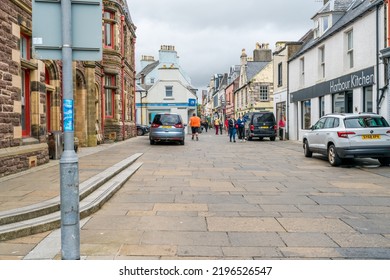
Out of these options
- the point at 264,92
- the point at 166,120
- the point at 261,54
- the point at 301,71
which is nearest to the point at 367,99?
the point at 301,71

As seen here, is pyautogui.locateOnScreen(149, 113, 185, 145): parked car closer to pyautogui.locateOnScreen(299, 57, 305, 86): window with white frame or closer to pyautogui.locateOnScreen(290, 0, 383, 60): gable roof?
pyautogui.locateOnScreen(299, 57, 305, 86): window with white frame

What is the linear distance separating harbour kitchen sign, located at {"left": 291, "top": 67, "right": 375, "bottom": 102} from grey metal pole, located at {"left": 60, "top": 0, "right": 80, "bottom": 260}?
14300 mm

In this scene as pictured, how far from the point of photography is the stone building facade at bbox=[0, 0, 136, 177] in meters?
9.15

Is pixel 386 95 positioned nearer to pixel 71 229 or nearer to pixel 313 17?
pixel 313 17

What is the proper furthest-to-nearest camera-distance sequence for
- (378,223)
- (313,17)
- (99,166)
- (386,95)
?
(313,17), (386,95), (99,166), (378,223)

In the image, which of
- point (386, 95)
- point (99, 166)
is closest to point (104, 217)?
point (99, 166)

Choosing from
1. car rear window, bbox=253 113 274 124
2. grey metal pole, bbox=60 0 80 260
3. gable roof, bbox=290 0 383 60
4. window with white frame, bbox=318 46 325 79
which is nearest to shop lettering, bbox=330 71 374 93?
window with white frame, bbox=318 46 325 79

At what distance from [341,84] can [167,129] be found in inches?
370

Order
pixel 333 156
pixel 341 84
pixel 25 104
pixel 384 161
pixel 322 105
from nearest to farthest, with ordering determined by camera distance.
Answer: pixel 25 104 < pixel 333 156 < pixel 384 161 < pixel 341 84 < pixel 322 105

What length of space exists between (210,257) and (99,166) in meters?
6.96

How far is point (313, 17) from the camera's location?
75.9 feet

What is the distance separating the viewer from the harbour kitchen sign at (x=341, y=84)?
1551cm

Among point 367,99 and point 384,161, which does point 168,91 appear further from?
point 384,161

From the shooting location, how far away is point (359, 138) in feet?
37.1
